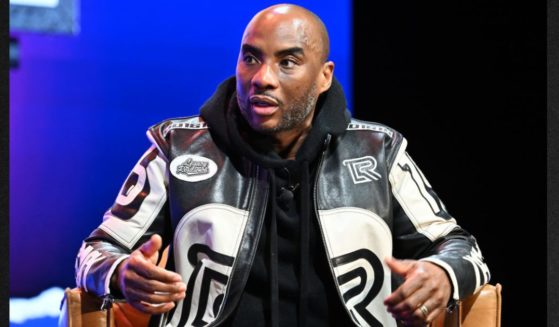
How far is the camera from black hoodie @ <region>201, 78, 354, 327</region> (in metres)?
2.00

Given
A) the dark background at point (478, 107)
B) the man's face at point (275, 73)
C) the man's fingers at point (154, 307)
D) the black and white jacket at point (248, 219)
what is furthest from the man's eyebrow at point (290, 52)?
the dark background at point (478, 107)

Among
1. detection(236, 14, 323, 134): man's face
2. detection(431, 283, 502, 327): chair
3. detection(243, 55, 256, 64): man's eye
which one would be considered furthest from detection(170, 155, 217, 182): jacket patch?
detection(431, 283, 502, 327): chair

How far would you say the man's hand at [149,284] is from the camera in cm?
167

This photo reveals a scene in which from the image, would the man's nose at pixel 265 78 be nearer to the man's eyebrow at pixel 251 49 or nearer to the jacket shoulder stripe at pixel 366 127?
the man's eyebrow at pixel 251 49

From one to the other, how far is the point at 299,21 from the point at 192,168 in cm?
44

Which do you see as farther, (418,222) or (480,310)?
(418,222)

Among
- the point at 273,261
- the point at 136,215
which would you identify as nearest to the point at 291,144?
the point at 273,261

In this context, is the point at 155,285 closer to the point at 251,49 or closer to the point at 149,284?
the point at 149,284

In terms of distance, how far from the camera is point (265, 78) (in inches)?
77.8

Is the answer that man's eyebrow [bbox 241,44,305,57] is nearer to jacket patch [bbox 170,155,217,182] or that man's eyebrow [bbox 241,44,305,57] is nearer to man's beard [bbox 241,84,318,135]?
man's beard [bbox 241,84,318,135]

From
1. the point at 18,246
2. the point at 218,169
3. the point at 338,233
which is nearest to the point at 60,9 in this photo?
the point at 18,246

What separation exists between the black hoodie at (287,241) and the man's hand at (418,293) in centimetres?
28

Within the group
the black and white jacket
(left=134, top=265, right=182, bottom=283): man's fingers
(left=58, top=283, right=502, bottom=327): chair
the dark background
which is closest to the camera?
(left=134, top=265, right=182, bottom=283): man's fingers

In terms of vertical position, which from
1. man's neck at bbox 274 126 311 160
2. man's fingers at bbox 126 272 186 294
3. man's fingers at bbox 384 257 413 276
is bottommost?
man's fingers at bbox 126 272 186 294
